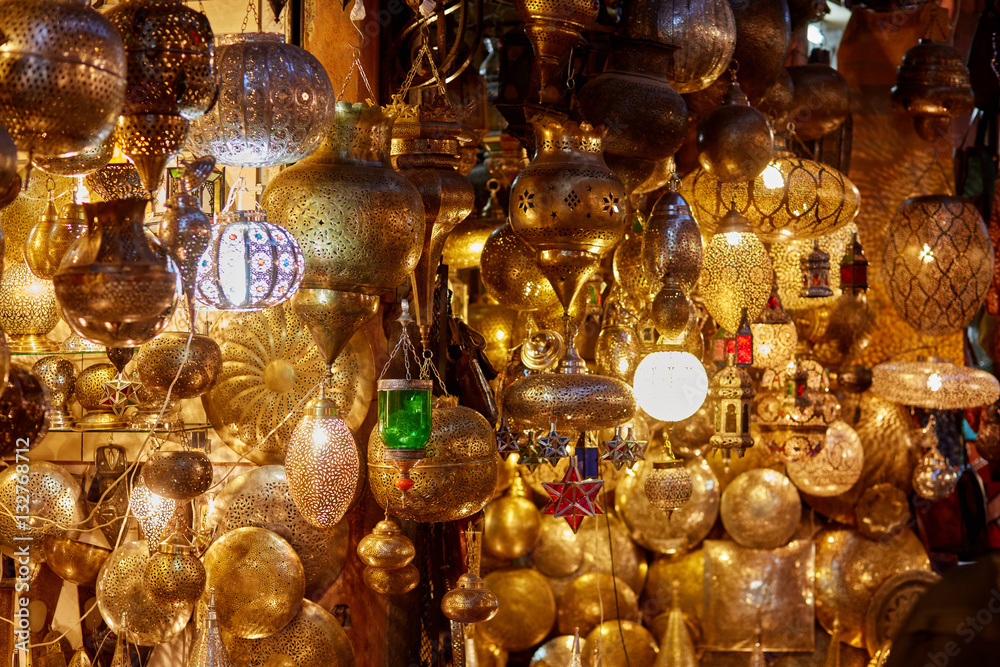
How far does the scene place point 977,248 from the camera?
9.61ft

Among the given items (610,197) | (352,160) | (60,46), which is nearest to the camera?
(60,46)

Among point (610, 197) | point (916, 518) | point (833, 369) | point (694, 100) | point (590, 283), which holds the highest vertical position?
point (694, 100)

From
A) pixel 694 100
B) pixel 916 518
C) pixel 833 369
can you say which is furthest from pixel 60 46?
pixel 916 518

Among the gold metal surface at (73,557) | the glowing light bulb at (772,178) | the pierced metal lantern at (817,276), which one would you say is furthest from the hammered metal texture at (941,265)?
the gold metal surface at (73,557)

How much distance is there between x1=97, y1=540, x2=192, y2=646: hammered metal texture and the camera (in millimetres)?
1770

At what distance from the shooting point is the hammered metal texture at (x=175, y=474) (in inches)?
63.9

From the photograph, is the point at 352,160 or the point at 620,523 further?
the point at 620,523

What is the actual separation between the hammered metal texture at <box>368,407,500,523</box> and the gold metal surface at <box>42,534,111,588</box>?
0.67m

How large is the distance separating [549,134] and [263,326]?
0.68 meters

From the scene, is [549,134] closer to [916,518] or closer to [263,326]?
[263,326]

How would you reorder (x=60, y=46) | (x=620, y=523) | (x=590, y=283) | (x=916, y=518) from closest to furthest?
(x=60, y=46) < (x=590, y=283) < (x=620, y=523) < (x=916, y=518)

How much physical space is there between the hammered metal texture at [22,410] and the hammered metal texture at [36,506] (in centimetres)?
104

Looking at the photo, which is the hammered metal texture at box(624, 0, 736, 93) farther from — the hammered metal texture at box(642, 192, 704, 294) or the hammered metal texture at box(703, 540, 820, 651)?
the hammered metal texture at box(703, 540, 820, 651)

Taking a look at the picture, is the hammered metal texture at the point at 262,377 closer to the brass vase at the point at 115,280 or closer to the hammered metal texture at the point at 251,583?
the hammered metal texture at the point at 251,583
